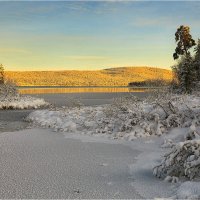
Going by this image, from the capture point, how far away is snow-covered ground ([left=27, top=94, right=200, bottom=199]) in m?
7.13

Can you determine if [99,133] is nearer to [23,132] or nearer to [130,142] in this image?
[130,142]

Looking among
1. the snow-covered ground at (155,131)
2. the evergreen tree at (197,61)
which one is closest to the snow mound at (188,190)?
the snow-covered ground at (155,131)

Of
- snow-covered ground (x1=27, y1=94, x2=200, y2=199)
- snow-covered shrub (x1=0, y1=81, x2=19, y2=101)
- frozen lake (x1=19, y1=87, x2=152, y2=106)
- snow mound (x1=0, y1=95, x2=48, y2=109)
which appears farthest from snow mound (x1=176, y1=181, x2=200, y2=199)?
snow-covered shrub (x1=0, y1=81, x2=19, y2=101)

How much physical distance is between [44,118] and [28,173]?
33.7ft

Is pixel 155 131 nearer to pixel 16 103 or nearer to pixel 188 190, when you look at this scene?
pixel 188 190

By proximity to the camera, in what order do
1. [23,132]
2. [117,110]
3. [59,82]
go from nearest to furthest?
[23,132]
[117,110]
[59,82]

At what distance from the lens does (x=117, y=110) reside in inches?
616

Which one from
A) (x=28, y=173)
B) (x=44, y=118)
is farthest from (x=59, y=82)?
(x=28, y=173)

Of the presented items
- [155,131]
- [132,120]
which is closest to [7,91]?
[132,120]

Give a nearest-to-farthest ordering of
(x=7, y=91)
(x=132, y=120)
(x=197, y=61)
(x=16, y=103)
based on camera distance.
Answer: (x=132, y=120) < (x=16, y=103) < (x=7, y=91) < (x=197, y=61)

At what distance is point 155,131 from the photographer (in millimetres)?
12945

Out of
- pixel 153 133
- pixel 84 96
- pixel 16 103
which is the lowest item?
pixel 153 133

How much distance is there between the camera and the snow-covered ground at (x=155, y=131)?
7129 mm

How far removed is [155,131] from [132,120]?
1.08 metres
